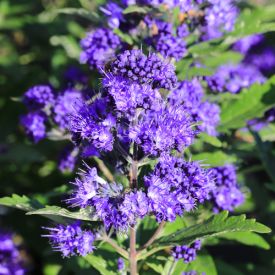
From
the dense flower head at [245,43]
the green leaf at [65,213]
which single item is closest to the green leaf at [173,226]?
the green leaf at [65,213]

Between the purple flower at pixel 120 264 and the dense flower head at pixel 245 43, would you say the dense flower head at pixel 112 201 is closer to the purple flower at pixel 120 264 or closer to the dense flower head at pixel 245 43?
the purple flower at pixel 120 264

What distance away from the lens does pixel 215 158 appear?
9.85 ft

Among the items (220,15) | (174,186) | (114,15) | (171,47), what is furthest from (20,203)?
(220,15)

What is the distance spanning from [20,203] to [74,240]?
0.31 m

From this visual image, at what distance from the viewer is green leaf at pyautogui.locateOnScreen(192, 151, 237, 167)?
9.63 feet

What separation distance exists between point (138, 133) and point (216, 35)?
5.14ft

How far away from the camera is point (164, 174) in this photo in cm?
210

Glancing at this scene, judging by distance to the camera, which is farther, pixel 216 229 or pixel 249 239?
pixel 249 239

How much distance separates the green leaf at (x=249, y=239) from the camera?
2959mm

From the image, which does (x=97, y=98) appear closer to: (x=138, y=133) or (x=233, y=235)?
(x=138, y=133)

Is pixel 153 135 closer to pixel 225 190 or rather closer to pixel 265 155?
pixel 225 190

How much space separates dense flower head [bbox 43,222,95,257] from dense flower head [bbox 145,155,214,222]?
0.35 metres

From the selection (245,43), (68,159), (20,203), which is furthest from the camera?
(245,43)

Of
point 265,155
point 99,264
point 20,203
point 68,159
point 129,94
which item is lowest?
point 99,264
